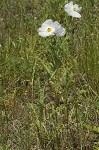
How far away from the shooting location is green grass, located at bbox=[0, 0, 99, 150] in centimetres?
202

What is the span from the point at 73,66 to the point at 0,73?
1.59 feet

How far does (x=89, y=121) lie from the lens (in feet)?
7.07

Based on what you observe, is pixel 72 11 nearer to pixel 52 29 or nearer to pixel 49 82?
pixel 52 29

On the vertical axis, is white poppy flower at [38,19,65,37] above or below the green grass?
above

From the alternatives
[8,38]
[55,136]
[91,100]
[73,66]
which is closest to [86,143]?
[55,136]

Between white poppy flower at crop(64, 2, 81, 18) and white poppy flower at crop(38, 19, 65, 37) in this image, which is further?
white poppy flower at crop(64, 2, 81, 18)

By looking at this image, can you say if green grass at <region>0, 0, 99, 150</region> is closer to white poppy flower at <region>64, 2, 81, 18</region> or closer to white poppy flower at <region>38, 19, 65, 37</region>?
white poppy flower at <region>38, 19, 65, 37</region>

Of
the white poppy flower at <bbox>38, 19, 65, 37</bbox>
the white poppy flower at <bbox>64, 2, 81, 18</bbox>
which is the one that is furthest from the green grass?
the white poppy flower at <bbox>64, 2, 81, 18</bbox>

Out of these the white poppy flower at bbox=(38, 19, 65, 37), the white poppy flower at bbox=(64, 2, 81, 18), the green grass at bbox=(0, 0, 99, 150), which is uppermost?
the white poppy flower at bbox=(64, 2, 81, 18)

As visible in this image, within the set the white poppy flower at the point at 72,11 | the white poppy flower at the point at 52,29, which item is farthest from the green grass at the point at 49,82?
the white poppy flower at the point at 72,11

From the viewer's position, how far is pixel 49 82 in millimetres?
2498

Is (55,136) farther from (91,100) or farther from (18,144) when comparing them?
(91,100)

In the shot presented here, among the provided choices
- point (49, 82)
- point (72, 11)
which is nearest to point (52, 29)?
point (72, 11)

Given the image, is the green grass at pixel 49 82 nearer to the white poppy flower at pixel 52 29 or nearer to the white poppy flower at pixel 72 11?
the white poppy flower at pixel 52 29
